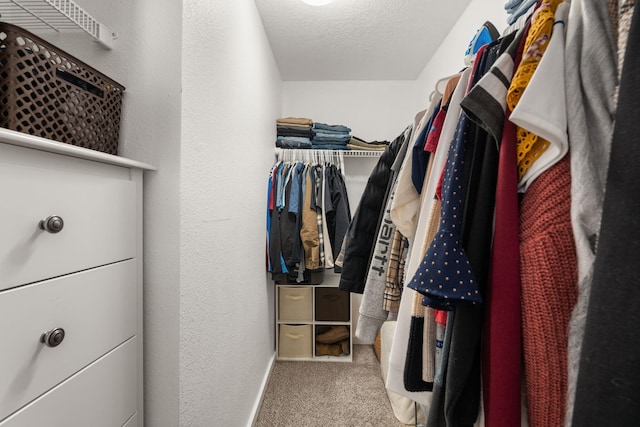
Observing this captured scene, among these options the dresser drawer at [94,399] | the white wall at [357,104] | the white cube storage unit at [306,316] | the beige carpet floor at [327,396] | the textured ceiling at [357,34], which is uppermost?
the textured ceiling at [357,34]

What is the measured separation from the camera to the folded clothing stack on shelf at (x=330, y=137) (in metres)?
2.47

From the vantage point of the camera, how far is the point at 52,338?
1.85 ft

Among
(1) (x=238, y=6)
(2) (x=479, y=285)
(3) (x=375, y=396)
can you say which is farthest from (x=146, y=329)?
(3) (x=375, y=396)

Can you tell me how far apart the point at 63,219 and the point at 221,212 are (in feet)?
1.80

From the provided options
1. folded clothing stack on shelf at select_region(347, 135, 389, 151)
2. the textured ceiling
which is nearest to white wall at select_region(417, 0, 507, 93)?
the textured ceiling

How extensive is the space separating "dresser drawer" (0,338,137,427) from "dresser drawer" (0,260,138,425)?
0.07 feet

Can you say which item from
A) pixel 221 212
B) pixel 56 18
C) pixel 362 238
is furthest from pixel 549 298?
pixel 56 18

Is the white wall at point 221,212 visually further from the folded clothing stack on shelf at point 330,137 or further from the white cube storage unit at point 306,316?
the folded clothing stack on shelf at point 330,137

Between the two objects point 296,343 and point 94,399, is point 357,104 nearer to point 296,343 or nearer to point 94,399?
point 296,343

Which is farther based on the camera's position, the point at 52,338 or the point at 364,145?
the point at 364,145

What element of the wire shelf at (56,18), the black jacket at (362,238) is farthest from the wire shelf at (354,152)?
the wire shelf at (56,18)

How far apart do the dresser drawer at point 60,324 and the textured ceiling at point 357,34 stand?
169 centimetres

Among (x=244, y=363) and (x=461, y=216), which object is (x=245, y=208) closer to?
(x=244, y=363)

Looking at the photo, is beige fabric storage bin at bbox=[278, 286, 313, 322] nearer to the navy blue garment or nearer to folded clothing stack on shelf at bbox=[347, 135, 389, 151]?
folded clothing stack on shelf at bbox=[347, 135, 389, 151]
